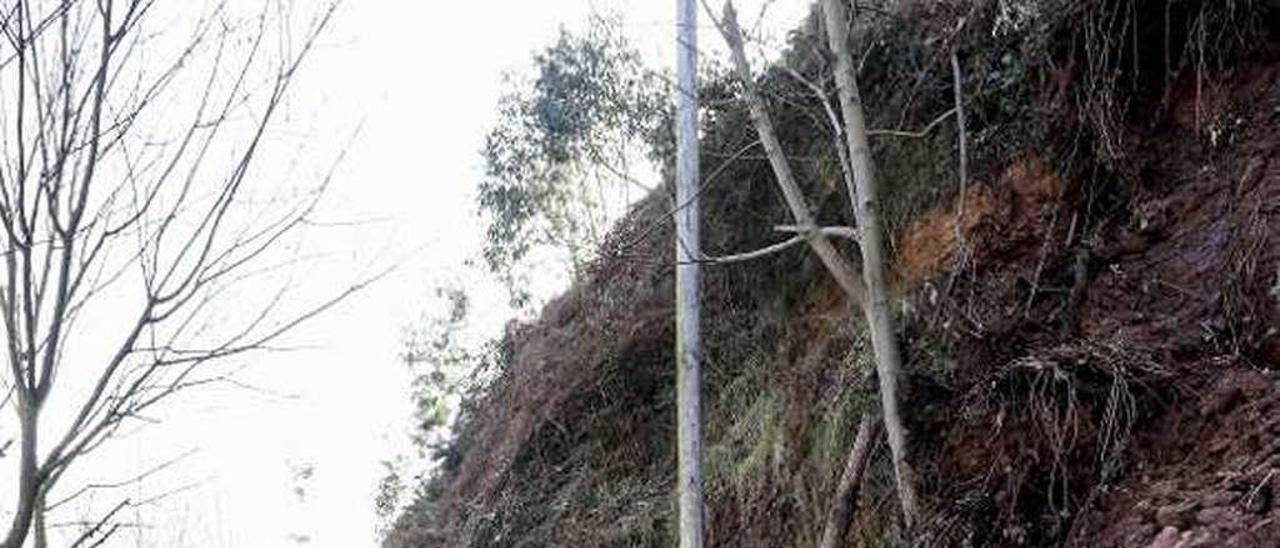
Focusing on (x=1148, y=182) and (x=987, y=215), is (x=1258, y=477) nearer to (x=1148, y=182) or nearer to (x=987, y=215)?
(x=1148, y=182)

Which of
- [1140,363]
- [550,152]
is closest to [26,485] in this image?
[1140,363]

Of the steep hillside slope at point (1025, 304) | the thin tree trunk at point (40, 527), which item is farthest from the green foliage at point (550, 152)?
the thin tree trunk at point (40, 527)

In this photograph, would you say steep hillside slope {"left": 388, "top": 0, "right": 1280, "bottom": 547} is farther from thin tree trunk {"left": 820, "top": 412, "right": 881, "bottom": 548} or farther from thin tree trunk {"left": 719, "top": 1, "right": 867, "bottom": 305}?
thin tree trunk {"left": 719, "top": 1, "right": 867, "bottom": 305}

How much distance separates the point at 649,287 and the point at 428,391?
8412 mm

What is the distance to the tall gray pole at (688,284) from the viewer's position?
6.96m

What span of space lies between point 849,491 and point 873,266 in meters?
1.04

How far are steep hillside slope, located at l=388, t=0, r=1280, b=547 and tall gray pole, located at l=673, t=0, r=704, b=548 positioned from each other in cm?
56

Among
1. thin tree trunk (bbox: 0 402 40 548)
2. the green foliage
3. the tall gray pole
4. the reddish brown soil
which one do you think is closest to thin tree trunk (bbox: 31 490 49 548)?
thin tree trunk (bbox: 0 402 40 548)

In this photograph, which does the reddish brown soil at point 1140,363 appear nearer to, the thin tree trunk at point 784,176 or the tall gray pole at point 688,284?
the thin tree trunk at point 784,176

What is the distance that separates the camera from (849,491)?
20.1 feet

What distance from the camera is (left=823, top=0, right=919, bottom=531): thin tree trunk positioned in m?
5.61

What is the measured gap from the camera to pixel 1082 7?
616 centimetres

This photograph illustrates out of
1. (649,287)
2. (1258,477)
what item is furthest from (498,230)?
(1258,477)

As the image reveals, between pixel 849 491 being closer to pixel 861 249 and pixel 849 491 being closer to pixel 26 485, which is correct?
pixel 861 249
